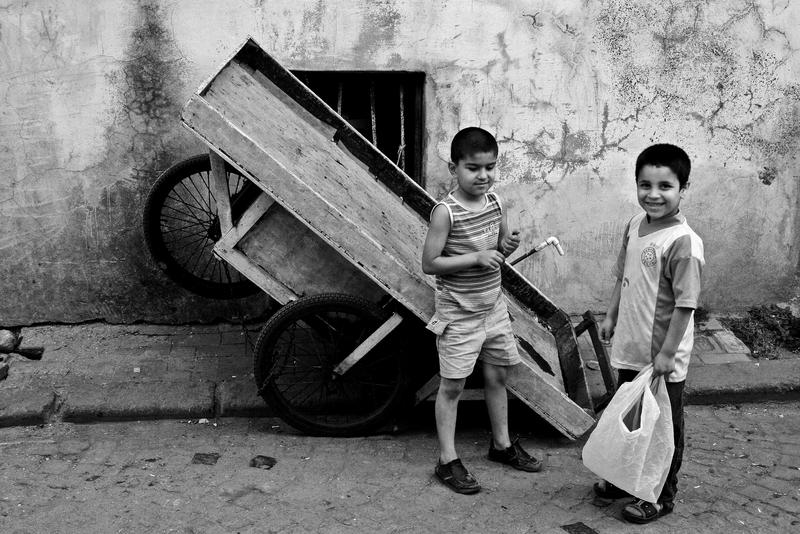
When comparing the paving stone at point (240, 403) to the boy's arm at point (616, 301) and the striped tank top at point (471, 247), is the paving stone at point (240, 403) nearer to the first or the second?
the striped tank top at point (471, 247)

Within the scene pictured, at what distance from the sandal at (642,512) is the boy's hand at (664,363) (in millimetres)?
614

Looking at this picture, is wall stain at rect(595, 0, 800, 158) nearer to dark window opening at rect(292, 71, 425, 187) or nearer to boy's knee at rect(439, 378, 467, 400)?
dark window opening at rect(292, 71, 425, 187)

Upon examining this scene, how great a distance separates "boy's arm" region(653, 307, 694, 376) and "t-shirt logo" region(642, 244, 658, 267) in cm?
21

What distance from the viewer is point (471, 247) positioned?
365 cm

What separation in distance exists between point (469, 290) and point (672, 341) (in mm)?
Answer: 881

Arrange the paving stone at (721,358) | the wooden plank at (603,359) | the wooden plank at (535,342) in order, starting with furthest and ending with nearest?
the paving stone at (721,358) < the wooden plank at (535,342) < the wooden plank at (603,359)

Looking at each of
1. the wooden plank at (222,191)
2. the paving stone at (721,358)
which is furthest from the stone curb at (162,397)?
the wooden plank at (222,191)

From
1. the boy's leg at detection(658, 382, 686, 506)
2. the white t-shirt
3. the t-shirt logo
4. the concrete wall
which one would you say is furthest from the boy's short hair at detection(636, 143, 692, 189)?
the concrete wall

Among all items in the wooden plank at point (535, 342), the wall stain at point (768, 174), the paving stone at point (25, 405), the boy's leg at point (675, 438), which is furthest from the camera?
the wall stain at point (768, 174)

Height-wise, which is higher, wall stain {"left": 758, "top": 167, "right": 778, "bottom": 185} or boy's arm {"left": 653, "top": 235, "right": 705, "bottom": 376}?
wall stain {"left": 758, "top": 167, "right": 778, "bottom": 185}

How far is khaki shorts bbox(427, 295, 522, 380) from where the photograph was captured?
373 cm

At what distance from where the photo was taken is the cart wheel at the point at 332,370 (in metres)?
4.00

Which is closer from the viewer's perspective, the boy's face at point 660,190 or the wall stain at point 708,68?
the boy's face at point 660,190

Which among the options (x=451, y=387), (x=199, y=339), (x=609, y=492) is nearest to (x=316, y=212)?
(x=451, y=387)
